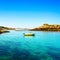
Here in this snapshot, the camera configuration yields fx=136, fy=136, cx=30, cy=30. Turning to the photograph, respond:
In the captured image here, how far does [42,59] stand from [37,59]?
72 centimetres

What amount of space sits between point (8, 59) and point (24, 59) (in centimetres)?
216

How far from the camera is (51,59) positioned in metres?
18.9

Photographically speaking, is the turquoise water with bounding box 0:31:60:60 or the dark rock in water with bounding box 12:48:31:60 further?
the turquoise water with bounding box 0:31:60:60

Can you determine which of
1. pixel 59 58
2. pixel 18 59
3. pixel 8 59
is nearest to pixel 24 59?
pixel 18 59

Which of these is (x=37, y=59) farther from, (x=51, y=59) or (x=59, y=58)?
(x=59, y=58)

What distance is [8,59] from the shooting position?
18.4m

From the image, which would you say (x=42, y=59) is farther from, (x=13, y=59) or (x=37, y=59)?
(x=13, y=59)

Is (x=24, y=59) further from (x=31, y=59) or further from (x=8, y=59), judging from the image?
(x=8, y=59)

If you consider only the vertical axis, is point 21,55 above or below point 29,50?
above

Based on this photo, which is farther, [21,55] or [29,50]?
[29,50]

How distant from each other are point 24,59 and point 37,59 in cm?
178

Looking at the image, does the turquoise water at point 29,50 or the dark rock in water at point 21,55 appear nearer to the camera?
the dark rock in water at point 21,55

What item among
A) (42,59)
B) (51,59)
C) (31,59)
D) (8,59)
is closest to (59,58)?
(51,59)

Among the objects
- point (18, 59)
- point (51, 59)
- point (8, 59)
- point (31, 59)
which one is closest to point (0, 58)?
point (8, 59)
